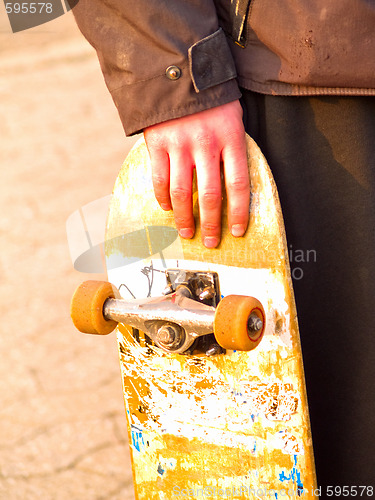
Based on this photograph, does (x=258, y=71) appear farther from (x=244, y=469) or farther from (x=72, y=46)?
(x=72, y=46)

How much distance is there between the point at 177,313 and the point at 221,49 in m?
0.49

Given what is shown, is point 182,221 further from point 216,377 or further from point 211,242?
point 216,377

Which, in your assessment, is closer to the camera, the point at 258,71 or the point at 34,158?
the point at 258,71

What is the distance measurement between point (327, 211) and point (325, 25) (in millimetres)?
341

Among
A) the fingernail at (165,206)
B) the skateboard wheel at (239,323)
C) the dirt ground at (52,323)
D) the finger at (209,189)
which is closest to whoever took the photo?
the skateboard wheel at (239,323)

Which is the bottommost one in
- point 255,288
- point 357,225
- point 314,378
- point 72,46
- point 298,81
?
point 314,378

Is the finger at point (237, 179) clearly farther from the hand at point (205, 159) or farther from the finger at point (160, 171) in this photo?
the finger at point (160, 171)

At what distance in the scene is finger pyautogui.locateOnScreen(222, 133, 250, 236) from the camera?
1.21 meters

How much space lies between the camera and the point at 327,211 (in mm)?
1256

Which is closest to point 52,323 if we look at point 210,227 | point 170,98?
point 210,227

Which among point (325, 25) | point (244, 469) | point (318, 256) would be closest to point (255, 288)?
point (318, 256)

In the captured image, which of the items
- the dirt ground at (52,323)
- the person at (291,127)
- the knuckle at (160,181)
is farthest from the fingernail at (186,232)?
the dirt ground at (52,323)

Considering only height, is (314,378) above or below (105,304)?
below

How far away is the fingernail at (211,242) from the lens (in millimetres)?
1298
